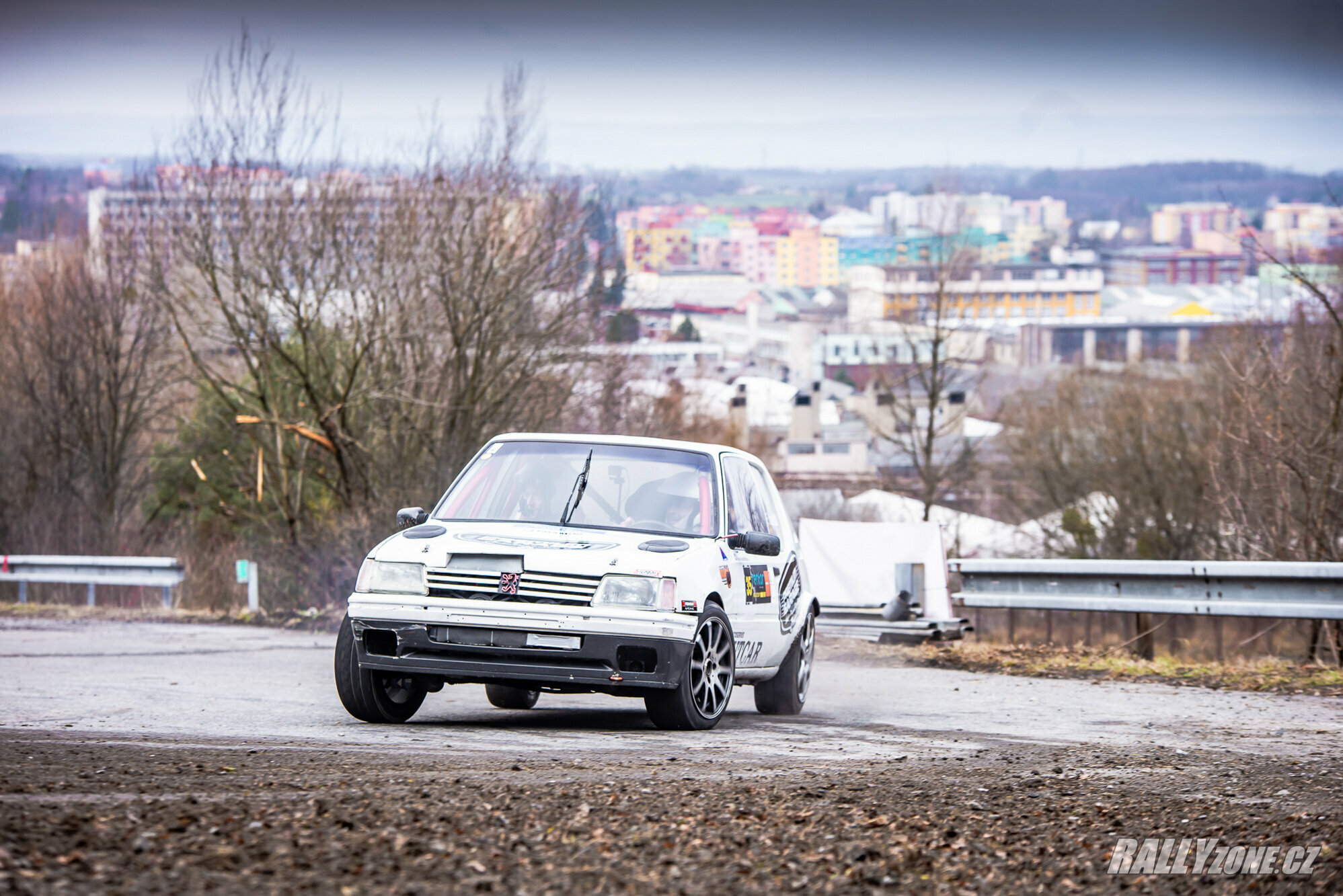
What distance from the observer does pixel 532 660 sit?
8.28 m

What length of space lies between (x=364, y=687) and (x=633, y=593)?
1.66 metres

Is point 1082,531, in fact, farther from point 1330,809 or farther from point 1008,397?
point 1330,809

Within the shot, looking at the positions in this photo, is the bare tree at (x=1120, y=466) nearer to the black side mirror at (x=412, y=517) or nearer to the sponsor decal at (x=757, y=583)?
the sponsor decal at (x=757, y=583)

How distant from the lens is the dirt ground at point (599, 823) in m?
4.27

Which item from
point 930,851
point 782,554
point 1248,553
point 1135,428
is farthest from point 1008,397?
point 930,851

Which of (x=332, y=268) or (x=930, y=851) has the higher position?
(x=332, y=268)

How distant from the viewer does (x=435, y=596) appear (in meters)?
8.44

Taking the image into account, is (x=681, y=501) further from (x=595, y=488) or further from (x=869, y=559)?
(x=869, y=559)

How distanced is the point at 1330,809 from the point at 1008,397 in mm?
66044

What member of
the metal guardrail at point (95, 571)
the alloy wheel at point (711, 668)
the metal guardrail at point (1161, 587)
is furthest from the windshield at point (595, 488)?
the metal guardrail at point (95, 571)

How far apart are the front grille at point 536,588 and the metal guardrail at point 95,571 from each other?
13148 millimetres

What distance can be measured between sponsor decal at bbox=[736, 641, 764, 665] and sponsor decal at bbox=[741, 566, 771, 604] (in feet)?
0.87

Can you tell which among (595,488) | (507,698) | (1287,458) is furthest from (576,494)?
(1287,458)

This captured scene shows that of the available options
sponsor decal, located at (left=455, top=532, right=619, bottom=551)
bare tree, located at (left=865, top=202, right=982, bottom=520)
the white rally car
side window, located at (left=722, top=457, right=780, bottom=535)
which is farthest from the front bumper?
bare tree, located at (left=865, top=202, right=982, bottom=520)
